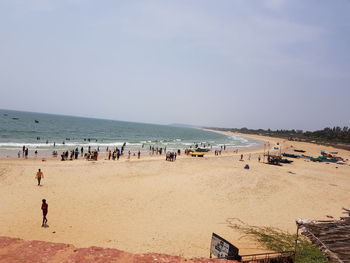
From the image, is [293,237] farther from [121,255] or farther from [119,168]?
[119,168]

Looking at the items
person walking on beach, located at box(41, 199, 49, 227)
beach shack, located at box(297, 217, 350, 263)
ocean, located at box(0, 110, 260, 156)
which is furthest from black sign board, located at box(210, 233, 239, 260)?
ocean, located at box(0, 110, 260, 156)

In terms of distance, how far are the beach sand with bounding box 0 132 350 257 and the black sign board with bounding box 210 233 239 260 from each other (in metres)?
0.94

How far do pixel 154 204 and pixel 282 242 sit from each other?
7.99 m

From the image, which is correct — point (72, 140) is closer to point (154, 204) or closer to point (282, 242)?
point (154, 204)

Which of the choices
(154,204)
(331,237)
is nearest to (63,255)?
(154,204)

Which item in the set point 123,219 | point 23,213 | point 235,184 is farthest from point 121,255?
point 235,184

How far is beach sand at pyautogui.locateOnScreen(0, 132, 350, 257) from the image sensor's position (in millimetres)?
11336

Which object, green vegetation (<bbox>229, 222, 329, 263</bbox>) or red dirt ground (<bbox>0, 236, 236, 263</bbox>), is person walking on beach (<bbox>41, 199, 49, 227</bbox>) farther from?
green vegetation (<bbox>229, 222, 329, 263</bbox>)

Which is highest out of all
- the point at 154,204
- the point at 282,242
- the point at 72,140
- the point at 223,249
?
the point at 223,249


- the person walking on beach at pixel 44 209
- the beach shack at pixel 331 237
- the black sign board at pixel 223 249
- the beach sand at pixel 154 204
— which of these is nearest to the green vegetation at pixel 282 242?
the beach shack at pixel 331 237

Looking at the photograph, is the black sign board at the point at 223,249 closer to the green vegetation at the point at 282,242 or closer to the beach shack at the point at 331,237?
the green vegetation at the point at 282,242

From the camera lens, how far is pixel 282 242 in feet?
36.1

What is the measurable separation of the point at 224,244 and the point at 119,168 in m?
20.8

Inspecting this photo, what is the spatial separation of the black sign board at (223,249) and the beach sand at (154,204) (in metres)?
0.94
